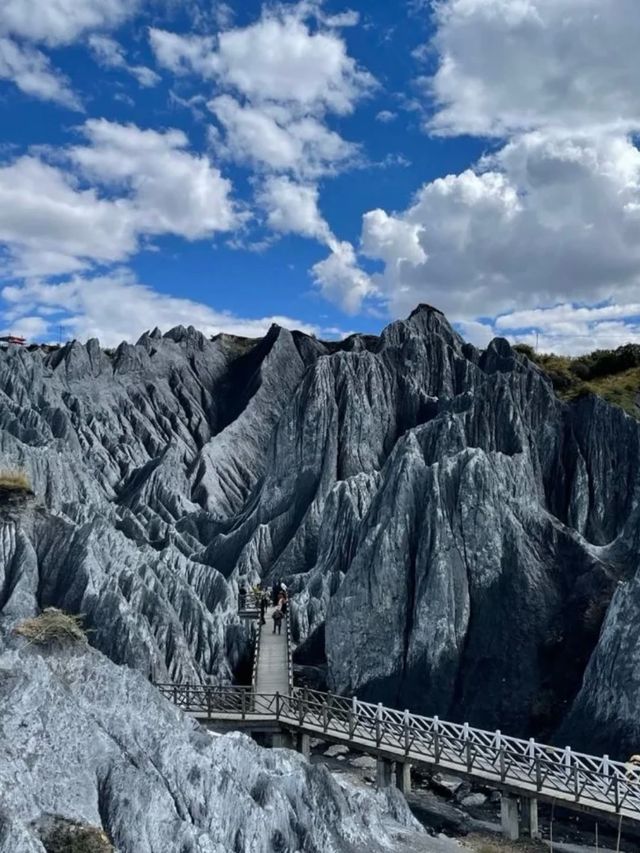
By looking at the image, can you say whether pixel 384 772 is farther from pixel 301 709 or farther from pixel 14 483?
pixel 14 483

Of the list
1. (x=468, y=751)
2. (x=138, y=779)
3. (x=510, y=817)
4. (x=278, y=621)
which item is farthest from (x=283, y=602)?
(x=138, y=779)

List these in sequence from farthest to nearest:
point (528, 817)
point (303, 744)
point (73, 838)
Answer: point (303, 744)
point (528, 817)
point (73, 838)

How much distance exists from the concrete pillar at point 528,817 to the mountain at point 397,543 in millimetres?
4666

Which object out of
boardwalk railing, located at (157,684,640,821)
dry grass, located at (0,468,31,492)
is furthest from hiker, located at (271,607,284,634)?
dry grass, located at (0,468,31,492)

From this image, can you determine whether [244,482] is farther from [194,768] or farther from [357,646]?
[194,768]

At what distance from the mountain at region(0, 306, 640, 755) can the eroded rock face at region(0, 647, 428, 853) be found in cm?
1327

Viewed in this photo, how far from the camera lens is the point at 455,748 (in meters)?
22.8

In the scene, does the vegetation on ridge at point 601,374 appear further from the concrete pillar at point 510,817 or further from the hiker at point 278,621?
the concrete pillar at point 510,817

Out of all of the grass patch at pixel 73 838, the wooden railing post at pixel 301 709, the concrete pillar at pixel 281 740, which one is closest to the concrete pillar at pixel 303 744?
the concrete pillar at pixel 281 740

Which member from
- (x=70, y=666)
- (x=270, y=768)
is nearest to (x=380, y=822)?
(x=270, y=768)

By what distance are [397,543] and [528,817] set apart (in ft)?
45.0

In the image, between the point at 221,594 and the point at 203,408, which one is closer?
the point at 221,594

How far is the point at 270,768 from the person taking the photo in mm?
16109

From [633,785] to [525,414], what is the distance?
26.5 meters
